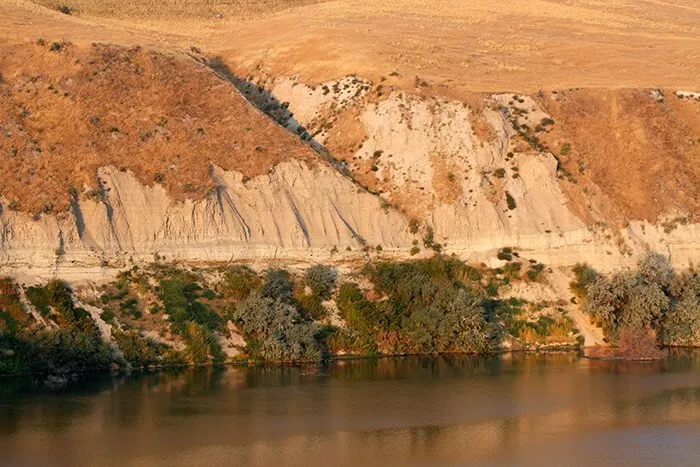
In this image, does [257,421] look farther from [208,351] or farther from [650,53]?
[650,53]

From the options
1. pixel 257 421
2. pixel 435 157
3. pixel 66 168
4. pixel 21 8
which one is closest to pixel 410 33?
pixel 435 157

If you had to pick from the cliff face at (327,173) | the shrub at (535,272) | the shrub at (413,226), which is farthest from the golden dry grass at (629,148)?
the shrub at (413,226)

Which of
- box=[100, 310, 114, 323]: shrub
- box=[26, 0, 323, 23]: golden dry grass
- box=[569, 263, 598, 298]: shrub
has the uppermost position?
box=[26, 0, 323, 23]: golden dry grass

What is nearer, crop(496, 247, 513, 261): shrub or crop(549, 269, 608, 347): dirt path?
crop(549, 269, 608, 347): dirt path

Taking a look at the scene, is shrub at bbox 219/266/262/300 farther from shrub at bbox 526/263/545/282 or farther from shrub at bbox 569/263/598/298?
shrub at bbox 569/263/598/298

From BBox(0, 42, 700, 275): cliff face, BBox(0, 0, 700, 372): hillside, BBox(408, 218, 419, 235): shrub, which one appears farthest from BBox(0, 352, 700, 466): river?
BBox(408, 218, 419, 235): shrub

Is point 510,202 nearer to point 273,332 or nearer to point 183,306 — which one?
point 273,332

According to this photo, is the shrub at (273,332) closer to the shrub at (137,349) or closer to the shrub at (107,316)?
the shrub at (137,349)
